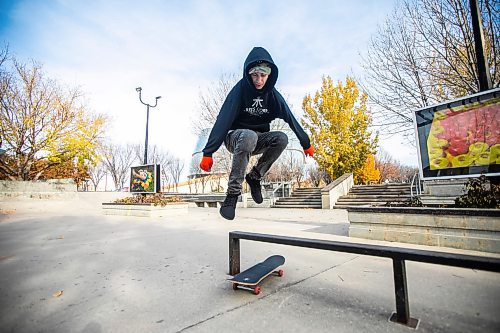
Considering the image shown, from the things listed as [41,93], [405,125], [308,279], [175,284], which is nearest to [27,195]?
[41,93]

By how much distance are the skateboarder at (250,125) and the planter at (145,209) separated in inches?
370

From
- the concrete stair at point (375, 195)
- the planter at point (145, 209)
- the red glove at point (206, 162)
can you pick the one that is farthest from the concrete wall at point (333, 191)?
the red glove at point (206, 162)

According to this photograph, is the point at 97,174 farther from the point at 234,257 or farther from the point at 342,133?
the point at 234,257

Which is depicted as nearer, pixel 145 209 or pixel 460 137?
pixel 460 137

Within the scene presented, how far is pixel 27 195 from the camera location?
1580 centimetres

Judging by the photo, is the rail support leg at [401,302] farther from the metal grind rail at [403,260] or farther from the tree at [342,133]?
the tree at [342,133]

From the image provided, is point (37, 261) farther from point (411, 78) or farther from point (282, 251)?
point (411, 78)

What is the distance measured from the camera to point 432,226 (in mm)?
4535

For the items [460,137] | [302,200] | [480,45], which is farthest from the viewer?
[302,200]

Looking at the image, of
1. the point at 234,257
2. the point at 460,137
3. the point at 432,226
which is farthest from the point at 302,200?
the point at 234,257

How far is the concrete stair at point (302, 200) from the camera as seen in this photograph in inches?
623

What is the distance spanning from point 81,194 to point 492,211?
2362 cm

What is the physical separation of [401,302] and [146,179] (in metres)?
12.9

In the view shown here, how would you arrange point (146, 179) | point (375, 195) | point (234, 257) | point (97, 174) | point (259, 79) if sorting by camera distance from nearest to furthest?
point (259, 79) < point (234, 257) < point (146, 179) < point (375, 195) < point (97, 174)
